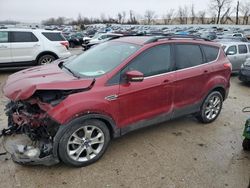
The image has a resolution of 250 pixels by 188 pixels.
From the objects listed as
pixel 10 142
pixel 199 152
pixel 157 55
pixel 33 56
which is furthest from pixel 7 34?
pixel 199 152

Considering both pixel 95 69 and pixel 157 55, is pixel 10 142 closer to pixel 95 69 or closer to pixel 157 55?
pixel 95 69

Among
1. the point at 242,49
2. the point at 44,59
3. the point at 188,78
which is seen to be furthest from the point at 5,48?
the point at 242,49

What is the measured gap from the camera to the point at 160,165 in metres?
3.56

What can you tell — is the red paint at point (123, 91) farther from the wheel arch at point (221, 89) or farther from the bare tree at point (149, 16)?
the bare tree at point (149, 16)

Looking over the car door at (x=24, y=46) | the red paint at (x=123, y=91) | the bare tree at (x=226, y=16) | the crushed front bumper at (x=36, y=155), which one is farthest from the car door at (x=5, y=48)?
the bare tree at (x=226, y=16)

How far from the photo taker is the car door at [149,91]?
144 inches

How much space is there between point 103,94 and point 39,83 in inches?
32.3

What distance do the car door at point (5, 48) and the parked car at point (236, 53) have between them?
834cm

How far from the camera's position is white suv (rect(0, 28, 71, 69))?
9.15 metres

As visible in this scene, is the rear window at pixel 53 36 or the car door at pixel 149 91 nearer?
the car door at pixel 149 91

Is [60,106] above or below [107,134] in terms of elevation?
above

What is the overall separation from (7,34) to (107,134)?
7.41 meters

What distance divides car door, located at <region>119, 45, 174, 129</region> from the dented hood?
62 cm

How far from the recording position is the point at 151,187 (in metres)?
3.10
